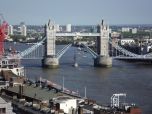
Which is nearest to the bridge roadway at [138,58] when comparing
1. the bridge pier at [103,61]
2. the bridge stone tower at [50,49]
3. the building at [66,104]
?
the bridge pier at [103,61]

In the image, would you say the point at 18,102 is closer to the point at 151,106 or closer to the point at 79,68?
the point at 151,106

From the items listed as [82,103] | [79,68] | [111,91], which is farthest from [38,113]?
[79,68]

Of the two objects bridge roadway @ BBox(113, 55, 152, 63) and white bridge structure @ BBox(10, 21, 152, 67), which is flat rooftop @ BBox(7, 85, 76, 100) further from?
bridge roadway @ BBox(113, 55, 152, 63)

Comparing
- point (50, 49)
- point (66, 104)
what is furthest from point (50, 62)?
point (66, 104)

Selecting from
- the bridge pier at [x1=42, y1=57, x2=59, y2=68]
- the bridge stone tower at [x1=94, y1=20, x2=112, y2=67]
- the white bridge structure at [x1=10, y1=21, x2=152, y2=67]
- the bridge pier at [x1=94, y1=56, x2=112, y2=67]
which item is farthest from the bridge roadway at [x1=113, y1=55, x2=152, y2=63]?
the bridge pier at [x1=42, y1=57, x2=59, y2=68]

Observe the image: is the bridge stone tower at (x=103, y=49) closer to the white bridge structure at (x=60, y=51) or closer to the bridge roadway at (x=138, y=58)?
the white bridge structure at (x=60, y=51)

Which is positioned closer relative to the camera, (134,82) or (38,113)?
(38,113)

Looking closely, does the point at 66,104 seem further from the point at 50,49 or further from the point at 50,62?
the point at 50,49
